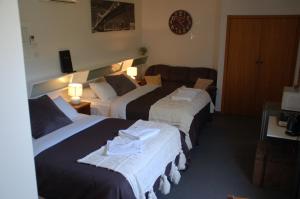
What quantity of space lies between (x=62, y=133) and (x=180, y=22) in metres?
3.83

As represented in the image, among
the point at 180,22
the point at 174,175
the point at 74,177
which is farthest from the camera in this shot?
the point at 180,22

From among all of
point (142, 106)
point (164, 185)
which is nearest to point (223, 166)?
point (164, 185)

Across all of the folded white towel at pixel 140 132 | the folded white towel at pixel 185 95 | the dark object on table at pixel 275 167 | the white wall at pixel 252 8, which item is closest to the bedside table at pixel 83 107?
the folded white towel at pixel 140 132

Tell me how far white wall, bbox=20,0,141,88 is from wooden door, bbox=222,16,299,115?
228cm

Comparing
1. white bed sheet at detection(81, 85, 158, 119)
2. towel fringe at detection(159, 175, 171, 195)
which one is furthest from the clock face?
towel fringe at detection(159, 175, 171, 195)

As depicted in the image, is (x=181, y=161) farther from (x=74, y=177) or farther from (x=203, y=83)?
(x=203, y=83)

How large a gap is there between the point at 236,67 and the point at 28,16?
369cm

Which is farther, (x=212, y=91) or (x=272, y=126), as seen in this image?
(x=212, y=91)

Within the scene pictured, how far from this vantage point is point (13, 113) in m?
1.07

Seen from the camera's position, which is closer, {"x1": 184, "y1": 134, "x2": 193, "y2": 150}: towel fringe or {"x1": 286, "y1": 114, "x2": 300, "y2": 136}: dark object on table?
{"x1": 286, "y1": 114, "x2": 300, "y2": 136}: dark object on table

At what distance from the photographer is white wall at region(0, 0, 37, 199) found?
1.01 meters

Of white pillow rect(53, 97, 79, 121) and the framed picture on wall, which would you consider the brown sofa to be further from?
white pillow rect(53, 97, 79, 121)

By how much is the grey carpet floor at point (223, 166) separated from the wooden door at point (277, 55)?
0.73 metres

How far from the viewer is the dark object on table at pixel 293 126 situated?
120 inches
